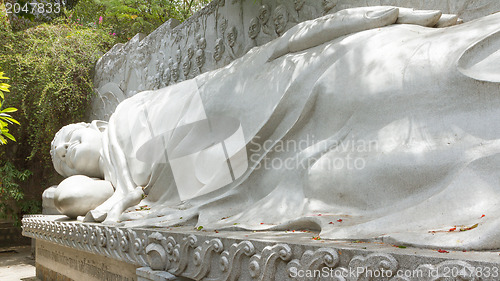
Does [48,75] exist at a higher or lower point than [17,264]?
higher

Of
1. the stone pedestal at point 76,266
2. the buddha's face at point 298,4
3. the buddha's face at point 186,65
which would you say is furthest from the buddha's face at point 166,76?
the stone pedestal at point 76,266

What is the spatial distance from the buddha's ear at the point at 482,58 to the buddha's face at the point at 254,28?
2.29 m

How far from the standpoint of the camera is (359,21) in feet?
7.23

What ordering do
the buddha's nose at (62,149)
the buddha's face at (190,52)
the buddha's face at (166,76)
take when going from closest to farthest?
the buddha's nose at (62,149), the buddha's face at (190,52), the buddha's face at (166,76)

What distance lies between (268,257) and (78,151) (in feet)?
8.30

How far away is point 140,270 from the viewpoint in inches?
78.3

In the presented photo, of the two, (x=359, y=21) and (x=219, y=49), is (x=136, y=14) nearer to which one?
(x=219, y=49)

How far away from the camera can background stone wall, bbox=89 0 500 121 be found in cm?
303

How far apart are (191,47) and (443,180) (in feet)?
11.6

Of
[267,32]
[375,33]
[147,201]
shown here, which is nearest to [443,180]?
[375,33]

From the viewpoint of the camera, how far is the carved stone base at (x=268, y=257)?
3.30ft

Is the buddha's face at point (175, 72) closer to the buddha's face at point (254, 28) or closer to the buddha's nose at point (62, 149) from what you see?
the buddha's face at point (254, 28)

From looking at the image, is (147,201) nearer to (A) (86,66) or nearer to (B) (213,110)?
(B) (213,110)

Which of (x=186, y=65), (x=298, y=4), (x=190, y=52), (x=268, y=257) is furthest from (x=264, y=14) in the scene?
(x=268, y=257)
